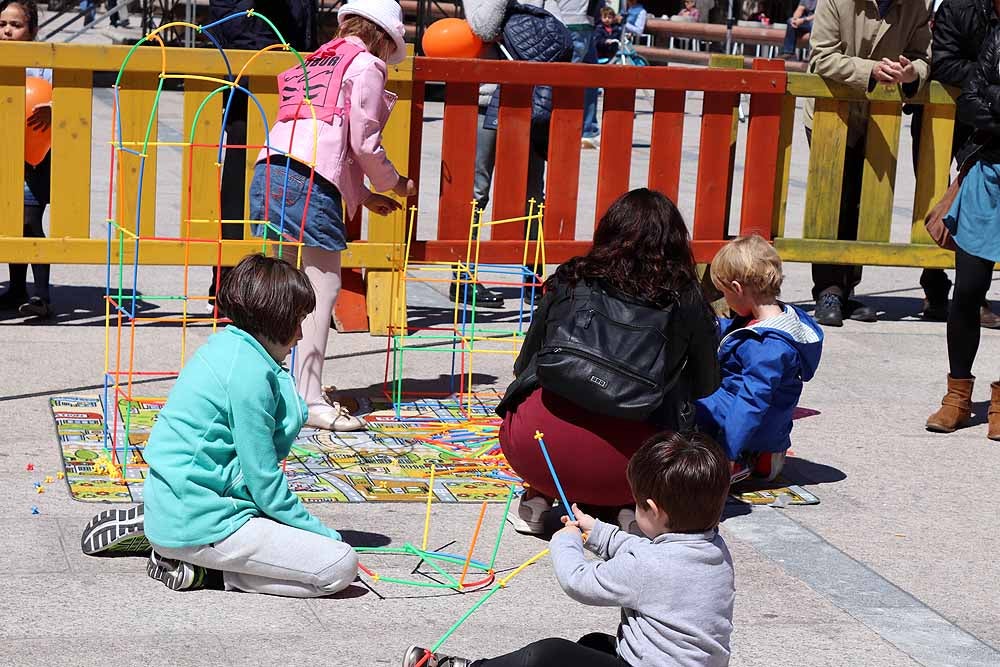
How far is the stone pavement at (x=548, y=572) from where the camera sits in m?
3.93

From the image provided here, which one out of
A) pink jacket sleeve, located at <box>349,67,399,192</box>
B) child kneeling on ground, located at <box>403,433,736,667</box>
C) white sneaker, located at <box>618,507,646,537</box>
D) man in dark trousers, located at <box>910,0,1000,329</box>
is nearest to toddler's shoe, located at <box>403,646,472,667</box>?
child kneeling on ground, located at <box>403,433,736,667</box>

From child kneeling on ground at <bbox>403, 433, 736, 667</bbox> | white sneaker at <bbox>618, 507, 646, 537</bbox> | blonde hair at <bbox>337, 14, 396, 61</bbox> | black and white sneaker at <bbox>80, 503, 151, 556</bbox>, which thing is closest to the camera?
child kneeling on ground at <bbox>403, 433, 736, 667</bbox>

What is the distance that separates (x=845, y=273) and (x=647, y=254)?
174 inches

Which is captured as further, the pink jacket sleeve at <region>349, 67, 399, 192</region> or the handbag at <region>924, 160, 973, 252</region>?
the handbag at <region>924, 160, 973, 252</region>

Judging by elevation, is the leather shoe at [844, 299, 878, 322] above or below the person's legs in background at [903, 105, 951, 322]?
below

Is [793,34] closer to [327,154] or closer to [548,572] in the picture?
[327,154]

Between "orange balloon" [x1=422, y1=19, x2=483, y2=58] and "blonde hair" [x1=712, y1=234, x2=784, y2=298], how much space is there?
431 centimetres

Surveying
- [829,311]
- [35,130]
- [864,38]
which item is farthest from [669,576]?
[864,38]

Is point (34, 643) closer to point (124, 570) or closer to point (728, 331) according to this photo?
point (124, 570)

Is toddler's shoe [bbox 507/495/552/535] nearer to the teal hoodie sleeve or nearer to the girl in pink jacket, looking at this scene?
the teal hoodie sleeve

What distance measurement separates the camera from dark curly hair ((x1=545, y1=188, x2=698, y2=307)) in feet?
15.2

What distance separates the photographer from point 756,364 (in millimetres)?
5336

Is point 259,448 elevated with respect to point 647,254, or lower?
lower

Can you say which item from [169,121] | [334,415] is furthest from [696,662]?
[169,121]
